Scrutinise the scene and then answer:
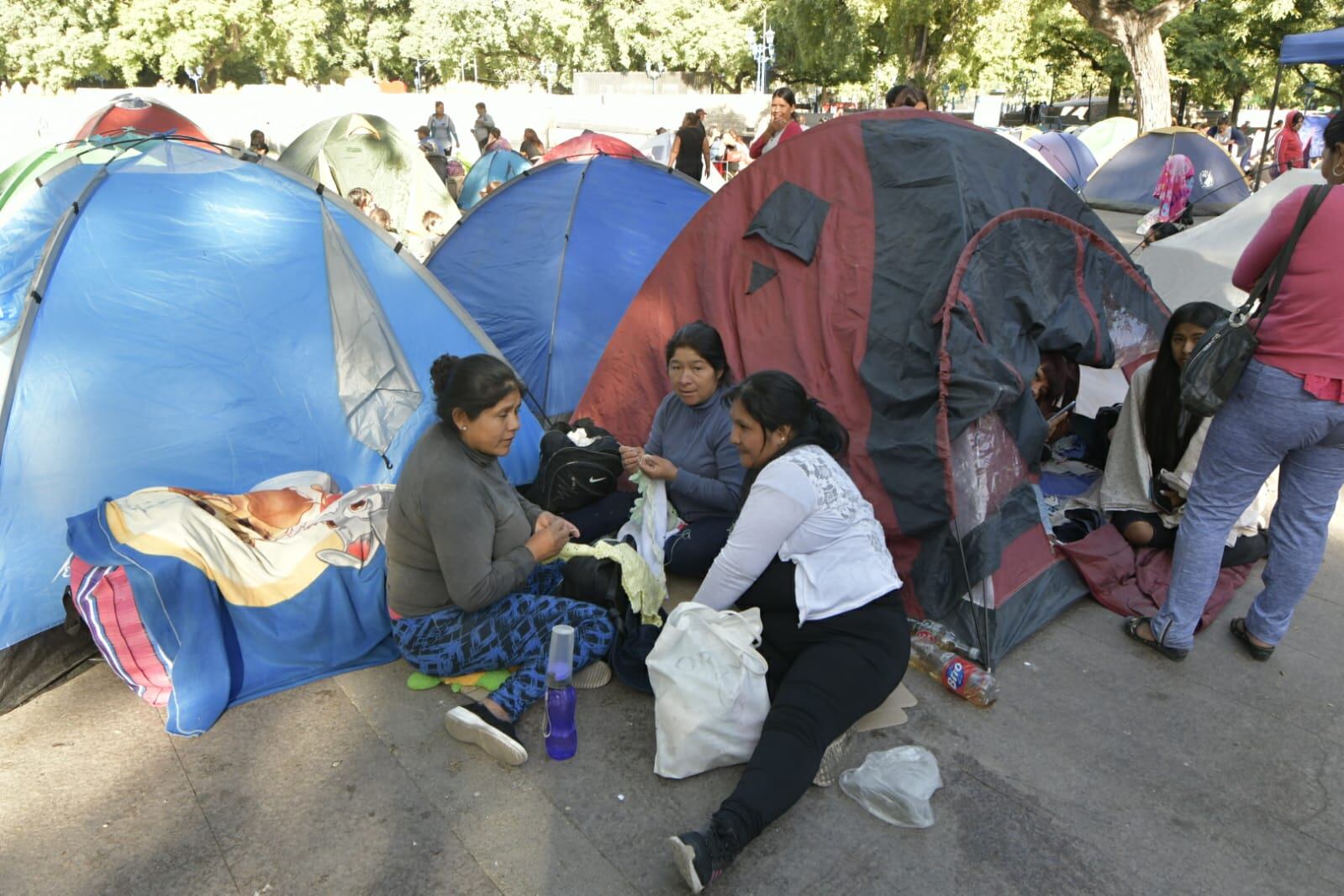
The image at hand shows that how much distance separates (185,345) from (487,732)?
1.94 m

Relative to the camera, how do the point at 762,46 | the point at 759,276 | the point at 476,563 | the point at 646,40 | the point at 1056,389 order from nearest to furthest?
1. the point at 476,563
2. the point at 759,276
3. the point at 1056,389
4. the point at 762,46
5. the point at 646,40

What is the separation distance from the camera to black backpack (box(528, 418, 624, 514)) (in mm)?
3906

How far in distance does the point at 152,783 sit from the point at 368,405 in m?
1.65

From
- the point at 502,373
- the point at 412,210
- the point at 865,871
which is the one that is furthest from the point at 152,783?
the point at 412,210

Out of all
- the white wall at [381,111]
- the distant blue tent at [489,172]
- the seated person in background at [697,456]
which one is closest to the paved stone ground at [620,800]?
the seated person in background at [697,456]

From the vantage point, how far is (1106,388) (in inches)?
208

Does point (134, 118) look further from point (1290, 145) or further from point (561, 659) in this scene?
point (1290, 145)

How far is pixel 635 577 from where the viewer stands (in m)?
3.29

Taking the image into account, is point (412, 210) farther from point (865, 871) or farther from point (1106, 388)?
point (865, 871)

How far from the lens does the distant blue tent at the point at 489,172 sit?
1191 cm

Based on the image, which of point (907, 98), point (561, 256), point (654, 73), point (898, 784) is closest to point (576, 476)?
point (898, 784)

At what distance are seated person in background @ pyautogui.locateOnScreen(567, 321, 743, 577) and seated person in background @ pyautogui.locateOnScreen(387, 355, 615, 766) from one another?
2.22 feet

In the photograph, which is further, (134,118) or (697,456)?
(134,118)

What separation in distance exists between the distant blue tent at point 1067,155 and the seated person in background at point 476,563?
15416 millimetres
